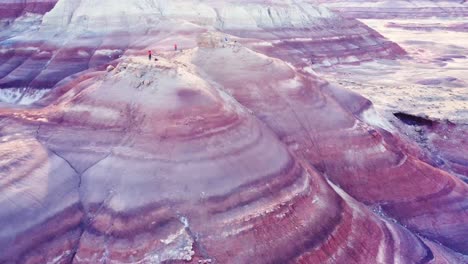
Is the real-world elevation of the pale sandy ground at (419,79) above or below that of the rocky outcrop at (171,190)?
below

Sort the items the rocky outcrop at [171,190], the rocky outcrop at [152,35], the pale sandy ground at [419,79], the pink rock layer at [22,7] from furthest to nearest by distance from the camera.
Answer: the pink rock layer at [22,7] < the rocky outcrop at [152,35] < the pale sandy ground at [419,79] < the rocky outcrop at [171,190]

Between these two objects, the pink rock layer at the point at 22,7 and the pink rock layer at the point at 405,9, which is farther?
the pink rock layer at the point at 405,9

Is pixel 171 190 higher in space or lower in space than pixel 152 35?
higher

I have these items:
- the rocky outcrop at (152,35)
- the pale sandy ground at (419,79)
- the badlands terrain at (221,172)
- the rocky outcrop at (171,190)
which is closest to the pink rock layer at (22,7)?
the rocky outcrop at (152,35)

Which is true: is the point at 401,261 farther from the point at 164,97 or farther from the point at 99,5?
the point at 99,5

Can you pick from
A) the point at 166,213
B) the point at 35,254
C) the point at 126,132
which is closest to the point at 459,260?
the point at 166,213

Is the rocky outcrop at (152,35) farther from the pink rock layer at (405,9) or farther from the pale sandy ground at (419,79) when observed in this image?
the pink rock layer at (405,9)

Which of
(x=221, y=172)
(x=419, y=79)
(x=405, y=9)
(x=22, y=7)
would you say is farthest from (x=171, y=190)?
(x=405, y=9)

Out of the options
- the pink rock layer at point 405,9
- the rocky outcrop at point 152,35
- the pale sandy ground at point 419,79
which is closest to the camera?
→ the pale sandy ground at point 419,79

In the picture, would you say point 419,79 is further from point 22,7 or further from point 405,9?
point 405,9
